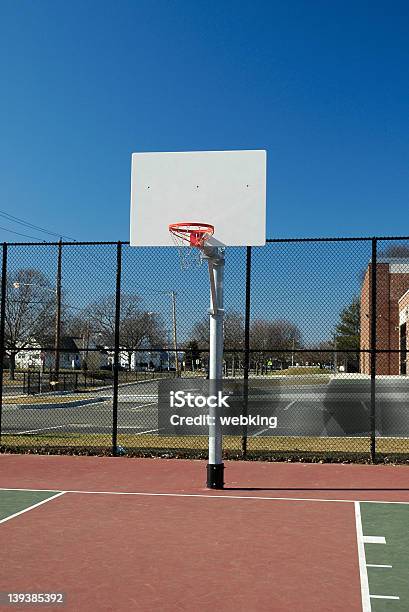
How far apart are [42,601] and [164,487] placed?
17.2ft

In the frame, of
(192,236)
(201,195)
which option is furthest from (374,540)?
(201,195)

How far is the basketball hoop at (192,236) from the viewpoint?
35.3ft

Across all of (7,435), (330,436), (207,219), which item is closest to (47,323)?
(7,435)

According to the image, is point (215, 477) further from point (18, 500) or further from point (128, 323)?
point (128, 323)

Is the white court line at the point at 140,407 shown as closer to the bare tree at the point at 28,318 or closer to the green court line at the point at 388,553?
the bare tree at the point at 28,318

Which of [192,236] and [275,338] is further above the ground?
[192,236]

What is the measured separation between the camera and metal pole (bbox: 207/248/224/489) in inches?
407

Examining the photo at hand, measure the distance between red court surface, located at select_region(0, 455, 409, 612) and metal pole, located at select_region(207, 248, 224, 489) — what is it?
0.33 metres

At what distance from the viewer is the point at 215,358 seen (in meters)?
10.4

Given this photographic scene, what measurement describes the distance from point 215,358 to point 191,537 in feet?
11.4

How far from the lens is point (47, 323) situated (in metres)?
33.9

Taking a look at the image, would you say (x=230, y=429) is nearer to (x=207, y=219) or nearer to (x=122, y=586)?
(x=207, y=219)

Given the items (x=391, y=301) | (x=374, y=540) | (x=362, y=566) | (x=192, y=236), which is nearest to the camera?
(x=362, y=566)

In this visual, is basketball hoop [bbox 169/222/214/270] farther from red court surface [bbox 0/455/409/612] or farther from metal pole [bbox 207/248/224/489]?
red court surface [bbox 0/455/409/612]
